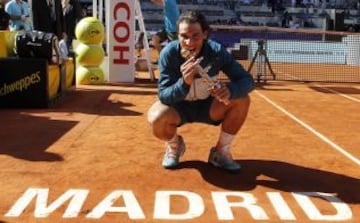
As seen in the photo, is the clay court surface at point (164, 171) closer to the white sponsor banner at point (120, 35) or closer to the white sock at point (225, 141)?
the white sock at point (225, 141)

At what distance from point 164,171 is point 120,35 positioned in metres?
7.86

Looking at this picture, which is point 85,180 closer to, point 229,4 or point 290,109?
point 290,109

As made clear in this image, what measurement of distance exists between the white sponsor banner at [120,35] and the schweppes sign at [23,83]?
4072 millimetres

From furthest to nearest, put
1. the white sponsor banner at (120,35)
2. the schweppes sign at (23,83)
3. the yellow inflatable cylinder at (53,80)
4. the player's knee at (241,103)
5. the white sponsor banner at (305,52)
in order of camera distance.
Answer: the white sponsor banner at (305,52) < the white sponsor banner at (120,35) < the yellow inflatable cylinder at (53,80) < the schweppes sign at (23,83) < the player's knee at (241,103)

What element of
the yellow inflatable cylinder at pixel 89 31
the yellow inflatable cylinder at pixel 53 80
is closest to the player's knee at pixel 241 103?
the yellow inflatable cylinder at pixel 53 80

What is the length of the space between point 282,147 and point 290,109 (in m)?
3.08

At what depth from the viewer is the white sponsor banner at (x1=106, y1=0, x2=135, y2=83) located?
12.7 meters

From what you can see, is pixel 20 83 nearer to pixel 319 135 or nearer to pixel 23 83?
pixel 23 83

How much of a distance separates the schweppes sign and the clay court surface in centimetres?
22

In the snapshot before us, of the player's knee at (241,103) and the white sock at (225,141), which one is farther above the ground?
the player's knee at (241,103)

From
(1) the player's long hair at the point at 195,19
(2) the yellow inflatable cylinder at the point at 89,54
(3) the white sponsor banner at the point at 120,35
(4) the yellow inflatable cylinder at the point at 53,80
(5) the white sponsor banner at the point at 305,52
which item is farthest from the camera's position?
(5) the white sponsor banner at the point at 305,52

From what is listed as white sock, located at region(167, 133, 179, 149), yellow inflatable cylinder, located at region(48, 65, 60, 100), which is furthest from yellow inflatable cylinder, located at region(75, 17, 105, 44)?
white sock, located at region(167, 133, 179, 149)

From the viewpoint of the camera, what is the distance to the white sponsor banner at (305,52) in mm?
22375

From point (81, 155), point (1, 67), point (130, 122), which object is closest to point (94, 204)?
point (81, 155)
